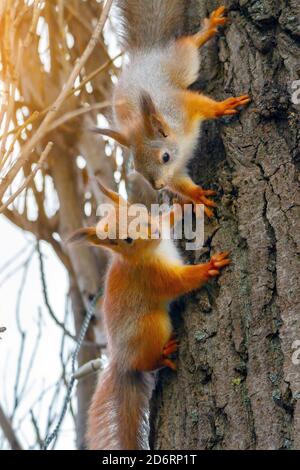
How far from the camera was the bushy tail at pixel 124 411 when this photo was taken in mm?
2557

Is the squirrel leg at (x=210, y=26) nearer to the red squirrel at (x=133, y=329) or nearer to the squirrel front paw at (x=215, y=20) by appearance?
the squirrel front paw at (x=215, y=20)

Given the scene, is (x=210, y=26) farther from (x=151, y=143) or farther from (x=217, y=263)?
(x=217, y=263)

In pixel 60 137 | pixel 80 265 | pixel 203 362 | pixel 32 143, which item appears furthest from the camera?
pixel 60 137

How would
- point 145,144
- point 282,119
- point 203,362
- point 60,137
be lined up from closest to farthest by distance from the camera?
point 203,362, point 282,119, point 145,144, point 60,137

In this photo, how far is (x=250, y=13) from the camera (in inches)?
99.3

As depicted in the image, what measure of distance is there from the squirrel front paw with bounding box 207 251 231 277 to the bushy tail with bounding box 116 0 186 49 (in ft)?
4.57

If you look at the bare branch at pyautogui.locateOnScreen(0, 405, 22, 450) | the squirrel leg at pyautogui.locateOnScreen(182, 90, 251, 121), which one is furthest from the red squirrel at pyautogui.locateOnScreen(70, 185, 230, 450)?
the bare branch at pyautogui.locateOnScreen(0, 405, 22, 450)

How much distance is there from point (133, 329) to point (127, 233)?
1.34 ft

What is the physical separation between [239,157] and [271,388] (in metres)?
0.76

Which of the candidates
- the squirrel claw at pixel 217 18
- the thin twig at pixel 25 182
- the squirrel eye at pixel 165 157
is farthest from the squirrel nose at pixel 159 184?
the thin twig at pixel 25 182

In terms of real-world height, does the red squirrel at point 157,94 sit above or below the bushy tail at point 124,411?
above

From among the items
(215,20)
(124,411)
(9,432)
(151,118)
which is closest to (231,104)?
(215,20)
